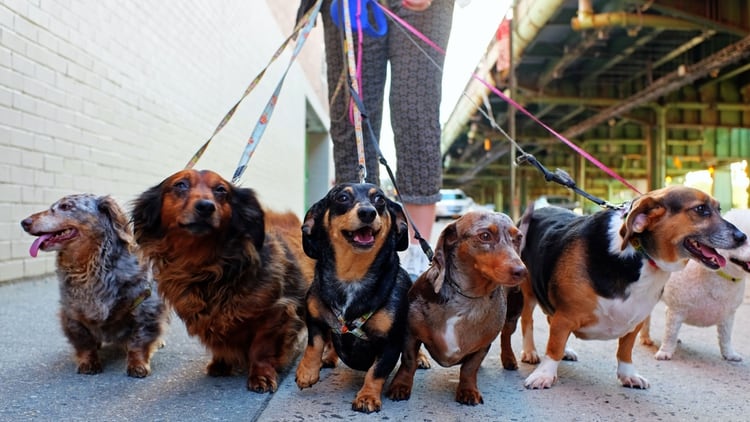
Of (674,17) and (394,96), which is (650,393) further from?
(674,17)

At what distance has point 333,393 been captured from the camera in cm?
225

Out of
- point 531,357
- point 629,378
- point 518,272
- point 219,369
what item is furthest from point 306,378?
point 629,378

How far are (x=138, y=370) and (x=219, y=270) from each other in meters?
0.56

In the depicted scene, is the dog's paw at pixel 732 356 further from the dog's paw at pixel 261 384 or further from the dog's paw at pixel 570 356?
the dog's paw at pixel 261 384

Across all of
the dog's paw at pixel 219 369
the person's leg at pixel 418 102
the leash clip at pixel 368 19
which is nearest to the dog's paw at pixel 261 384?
the dog's paw at pixel 219 369

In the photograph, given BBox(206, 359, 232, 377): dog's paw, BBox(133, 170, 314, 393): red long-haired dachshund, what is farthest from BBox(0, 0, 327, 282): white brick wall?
BBox(206, 359, 232, 377): dog's paw

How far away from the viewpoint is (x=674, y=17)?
1220 cm

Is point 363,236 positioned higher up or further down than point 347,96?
further down

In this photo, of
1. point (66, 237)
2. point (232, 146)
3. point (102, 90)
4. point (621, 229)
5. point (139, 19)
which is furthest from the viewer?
point (232, 146)

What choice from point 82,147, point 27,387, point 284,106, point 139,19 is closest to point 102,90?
point 82,147

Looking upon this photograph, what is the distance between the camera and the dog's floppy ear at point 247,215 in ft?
8.00

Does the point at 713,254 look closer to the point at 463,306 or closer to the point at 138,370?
the point at 463,306

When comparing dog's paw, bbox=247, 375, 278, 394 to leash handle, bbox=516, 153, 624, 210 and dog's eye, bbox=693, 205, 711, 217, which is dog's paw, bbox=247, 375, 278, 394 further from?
dog's eye, bbox=693, 205, 711, 217

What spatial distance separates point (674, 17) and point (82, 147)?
38.5 feet
